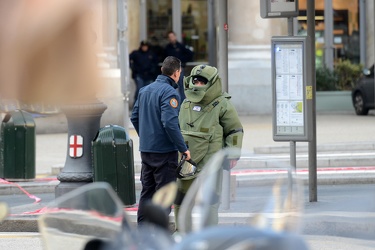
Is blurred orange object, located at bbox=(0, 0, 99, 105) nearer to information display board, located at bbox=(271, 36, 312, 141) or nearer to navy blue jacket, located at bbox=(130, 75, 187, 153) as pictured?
navy blue jacket, located at bbox=(130, 75, 187, 153)

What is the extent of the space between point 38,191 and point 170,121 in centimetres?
502

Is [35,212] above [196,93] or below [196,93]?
below

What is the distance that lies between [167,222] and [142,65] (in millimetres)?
21585

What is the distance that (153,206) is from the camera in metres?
3.75

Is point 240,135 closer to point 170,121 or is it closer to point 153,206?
point 170,121

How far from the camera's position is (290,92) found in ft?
35.3

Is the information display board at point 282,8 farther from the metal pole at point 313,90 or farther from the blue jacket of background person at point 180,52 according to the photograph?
the blue jacket of background person at point 180,52

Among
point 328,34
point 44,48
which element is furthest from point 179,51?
point 44,48

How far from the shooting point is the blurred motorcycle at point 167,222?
11.7 feet

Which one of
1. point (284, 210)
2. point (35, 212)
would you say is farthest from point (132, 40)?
point (284, 210)

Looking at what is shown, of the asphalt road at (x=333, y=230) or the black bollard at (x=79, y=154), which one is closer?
the asphalt road at (x=333, y=230)

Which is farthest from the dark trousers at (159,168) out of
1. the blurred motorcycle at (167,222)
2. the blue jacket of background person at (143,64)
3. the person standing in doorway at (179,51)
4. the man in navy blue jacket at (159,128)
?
the blue jacket of background person at (143,64)

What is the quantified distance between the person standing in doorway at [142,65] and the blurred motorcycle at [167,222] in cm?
2036

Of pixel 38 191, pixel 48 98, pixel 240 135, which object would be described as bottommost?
pixel 38 191
